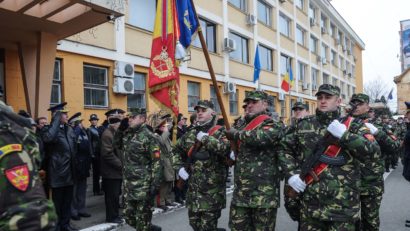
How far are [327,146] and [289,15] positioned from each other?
953 inches

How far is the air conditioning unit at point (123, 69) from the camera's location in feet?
37.9

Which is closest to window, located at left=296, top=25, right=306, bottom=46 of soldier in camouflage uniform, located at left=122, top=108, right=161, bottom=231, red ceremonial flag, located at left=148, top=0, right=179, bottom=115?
red ceremonial flag, located at left=148, top=0, right=179, bottom=115

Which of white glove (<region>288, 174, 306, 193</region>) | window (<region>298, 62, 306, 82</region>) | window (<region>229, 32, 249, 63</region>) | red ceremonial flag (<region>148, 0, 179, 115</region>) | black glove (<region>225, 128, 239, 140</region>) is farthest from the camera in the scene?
window (<region>298, 62, 306, 82</region>)

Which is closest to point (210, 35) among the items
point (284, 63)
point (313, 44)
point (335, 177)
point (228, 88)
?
point (228, 88)

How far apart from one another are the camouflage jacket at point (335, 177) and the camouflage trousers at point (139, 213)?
223 centimetres

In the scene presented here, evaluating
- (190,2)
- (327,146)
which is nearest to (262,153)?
(327,146)

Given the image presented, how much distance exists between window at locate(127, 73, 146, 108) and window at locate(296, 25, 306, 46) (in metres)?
18.0

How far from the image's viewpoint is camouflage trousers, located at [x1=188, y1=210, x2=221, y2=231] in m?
4.80

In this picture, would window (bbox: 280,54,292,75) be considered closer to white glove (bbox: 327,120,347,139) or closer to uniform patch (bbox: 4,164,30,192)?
white glove (bbox: 327,120,347,139)

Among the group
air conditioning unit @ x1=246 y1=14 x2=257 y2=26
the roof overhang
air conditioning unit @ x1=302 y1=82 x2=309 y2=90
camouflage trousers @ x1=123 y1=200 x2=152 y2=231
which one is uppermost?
air conditioning unit @ x1=246 y1=14 x2=257 y2=26

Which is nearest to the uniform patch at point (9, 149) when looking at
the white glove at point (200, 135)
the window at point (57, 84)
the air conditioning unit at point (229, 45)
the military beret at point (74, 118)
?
the white glove at point (200, 135)

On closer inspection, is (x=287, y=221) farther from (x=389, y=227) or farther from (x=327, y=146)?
→ (x=327, y=146)

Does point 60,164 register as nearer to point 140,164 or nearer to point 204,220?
point 140,164

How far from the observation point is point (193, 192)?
4918 mm
